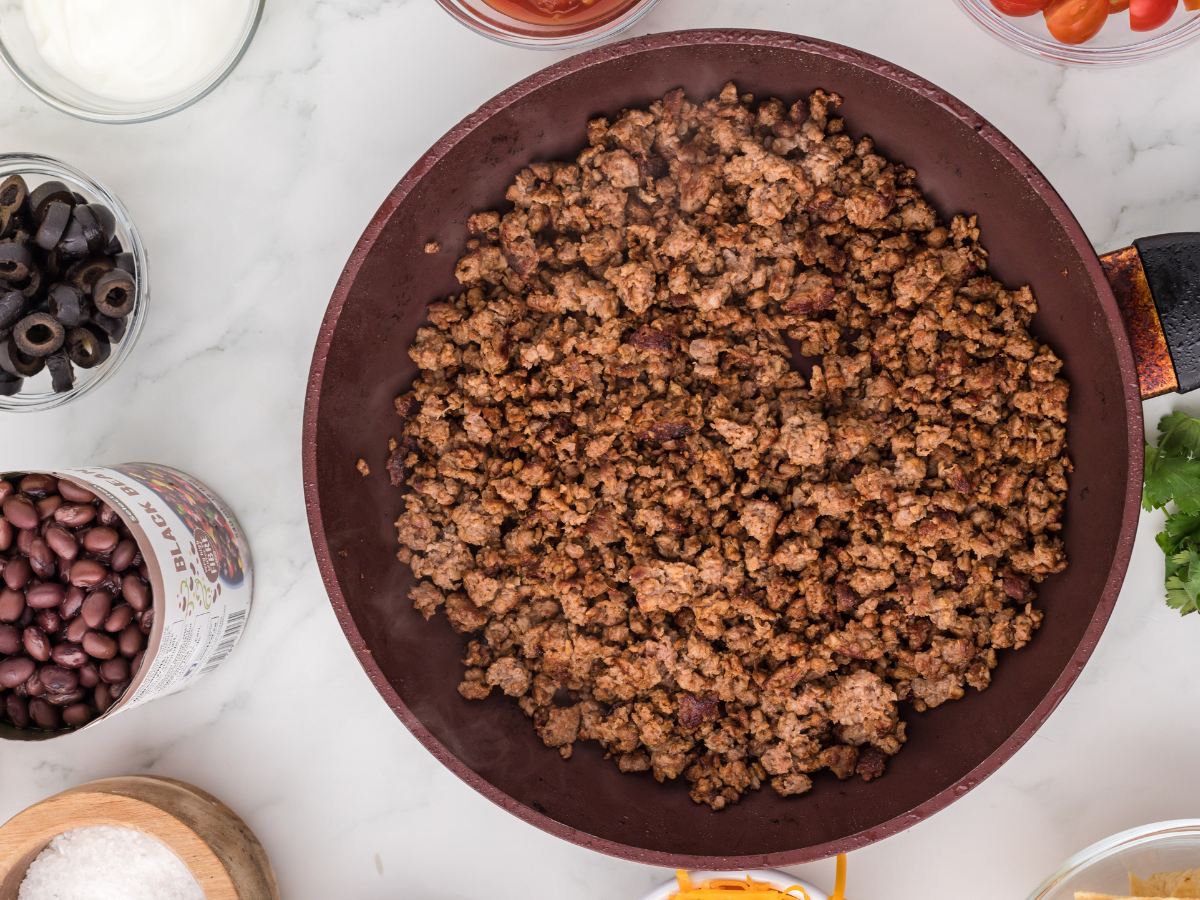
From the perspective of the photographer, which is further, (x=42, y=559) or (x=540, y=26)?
(x=540, y=26)

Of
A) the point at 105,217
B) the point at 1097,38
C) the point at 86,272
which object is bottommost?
the point at 86,272

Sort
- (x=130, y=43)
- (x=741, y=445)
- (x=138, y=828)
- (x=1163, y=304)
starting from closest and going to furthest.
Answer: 1. (x=1163, y=304)
2. (x=741, y=445)
3. (x=138, y=828)
4. (x=130, y=43)

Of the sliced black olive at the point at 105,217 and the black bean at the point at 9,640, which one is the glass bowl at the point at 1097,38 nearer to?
the sliced black olive at the point at 105,217

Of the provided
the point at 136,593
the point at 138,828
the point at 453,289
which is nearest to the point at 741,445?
the point at 453,289

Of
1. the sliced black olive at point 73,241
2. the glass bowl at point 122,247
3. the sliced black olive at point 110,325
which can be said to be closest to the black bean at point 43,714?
the glass bowl at point 122,247

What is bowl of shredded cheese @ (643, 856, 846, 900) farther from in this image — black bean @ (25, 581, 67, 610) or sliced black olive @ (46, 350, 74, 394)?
sliced black olive @ (46, 350, 74, 394)

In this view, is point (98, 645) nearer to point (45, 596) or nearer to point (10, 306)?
point (45, 596)
